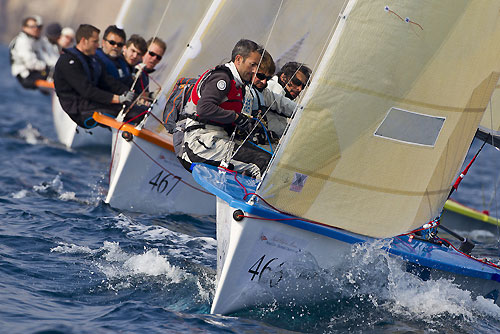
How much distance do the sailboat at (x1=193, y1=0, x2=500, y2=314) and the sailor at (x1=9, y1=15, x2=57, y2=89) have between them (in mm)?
9082

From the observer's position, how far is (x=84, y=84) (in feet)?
26.5

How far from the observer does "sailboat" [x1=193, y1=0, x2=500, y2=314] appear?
4668 mm

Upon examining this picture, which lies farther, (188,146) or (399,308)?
(188,146)

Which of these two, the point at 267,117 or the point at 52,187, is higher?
the point at 267,117

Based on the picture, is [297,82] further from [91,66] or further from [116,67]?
[116,67]

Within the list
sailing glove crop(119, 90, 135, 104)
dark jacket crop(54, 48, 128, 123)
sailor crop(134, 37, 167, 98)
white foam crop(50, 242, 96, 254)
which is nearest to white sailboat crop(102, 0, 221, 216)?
sailing glove crop(119, 90, 135, 104)

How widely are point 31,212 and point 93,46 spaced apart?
7.58 feet

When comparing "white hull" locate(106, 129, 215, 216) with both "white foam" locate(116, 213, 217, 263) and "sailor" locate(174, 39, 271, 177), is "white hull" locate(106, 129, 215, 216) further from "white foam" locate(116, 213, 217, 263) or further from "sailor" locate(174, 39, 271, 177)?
"sailor" locate(174, 39, 271, 177)

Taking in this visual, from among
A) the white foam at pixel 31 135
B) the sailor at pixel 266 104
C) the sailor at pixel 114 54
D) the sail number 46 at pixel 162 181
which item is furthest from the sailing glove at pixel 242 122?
the white foam at pixel 31 135

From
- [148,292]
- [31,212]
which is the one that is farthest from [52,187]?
[148,292]

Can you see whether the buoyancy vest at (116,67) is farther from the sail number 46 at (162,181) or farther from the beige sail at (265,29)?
the sail number 46 at (162,181)

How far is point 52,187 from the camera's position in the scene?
802 cm

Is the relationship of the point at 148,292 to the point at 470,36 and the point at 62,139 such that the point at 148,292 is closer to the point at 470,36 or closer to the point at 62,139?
the point at 470,36

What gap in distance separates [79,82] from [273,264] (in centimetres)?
418
